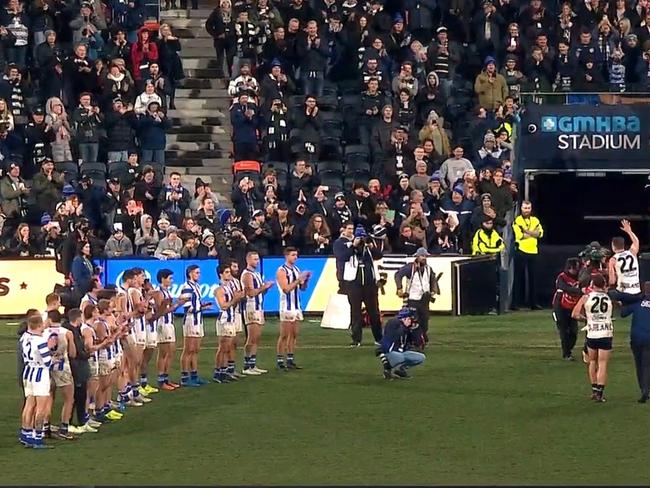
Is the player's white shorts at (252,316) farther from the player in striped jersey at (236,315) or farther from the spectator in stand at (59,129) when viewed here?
the spectator in stand at (59,129)

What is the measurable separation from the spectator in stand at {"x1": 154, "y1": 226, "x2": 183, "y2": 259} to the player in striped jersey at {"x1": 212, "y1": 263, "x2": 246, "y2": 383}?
257 inches

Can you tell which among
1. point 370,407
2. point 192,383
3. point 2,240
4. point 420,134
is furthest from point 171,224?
point 370,407

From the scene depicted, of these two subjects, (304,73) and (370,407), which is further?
(304,73)

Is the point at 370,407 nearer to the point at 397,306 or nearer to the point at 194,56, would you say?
the point at 397,306

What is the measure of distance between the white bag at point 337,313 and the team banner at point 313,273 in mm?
2339

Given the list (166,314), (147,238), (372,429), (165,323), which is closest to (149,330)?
(166,314)

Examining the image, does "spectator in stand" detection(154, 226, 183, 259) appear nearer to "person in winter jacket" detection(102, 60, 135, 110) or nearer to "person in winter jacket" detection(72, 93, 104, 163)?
"person in winter jacket" detection(72, 93, 104, 163)

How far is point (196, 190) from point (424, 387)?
10183mm

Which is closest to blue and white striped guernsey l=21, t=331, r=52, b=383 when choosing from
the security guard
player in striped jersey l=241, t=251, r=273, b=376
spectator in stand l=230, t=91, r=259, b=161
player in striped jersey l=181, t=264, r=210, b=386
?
player in striped jersey l=181, t=264, r=210, b=386

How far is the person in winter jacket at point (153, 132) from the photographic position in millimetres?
35312

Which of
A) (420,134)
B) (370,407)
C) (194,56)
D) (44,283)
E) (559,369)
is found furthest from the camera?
(194,56)

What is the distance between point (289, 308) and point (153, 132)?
362 inches

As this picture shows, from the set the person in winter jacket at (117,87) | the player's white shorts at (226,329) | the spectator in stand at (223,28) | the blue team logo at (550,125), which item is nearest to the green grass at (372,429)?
the player's white shorts at (226,329)

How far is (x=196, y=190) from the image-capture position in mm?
34469
